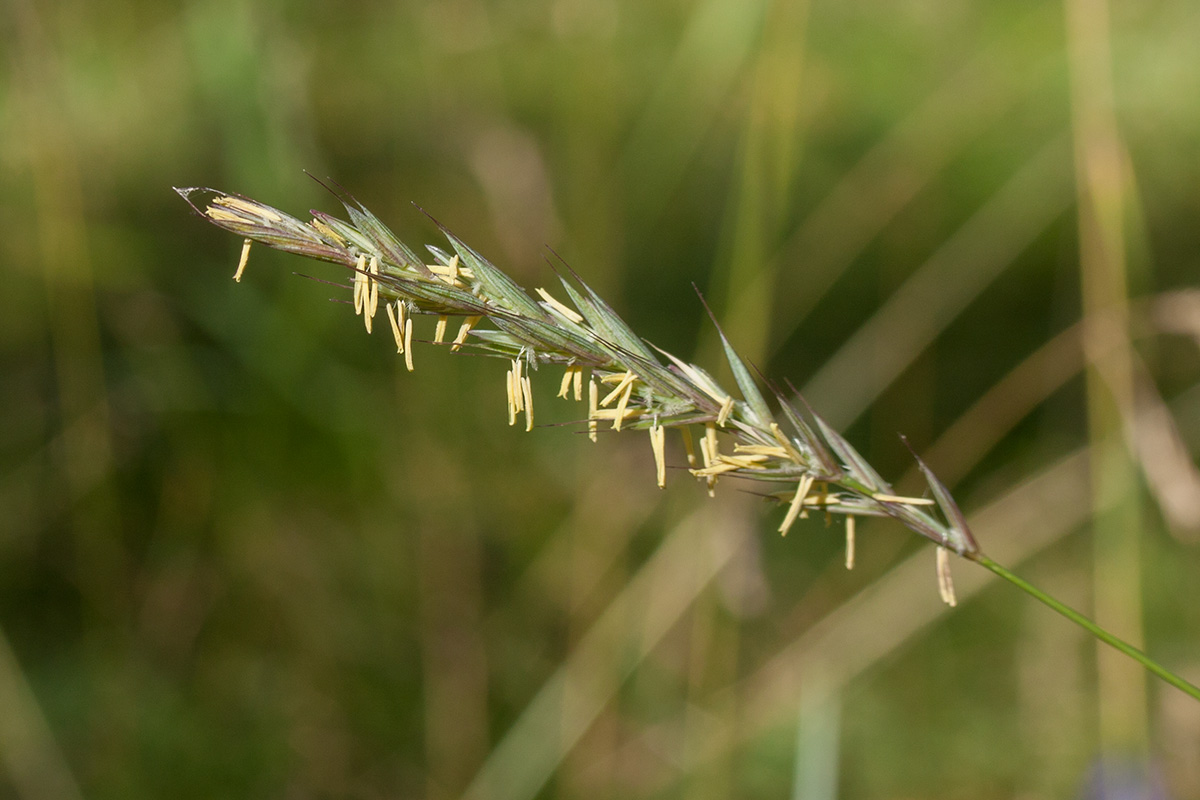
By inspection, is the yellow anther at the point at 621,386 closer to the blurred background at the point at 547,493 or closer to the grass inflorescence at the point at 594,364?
the grass inflorescence at the point at 594,364

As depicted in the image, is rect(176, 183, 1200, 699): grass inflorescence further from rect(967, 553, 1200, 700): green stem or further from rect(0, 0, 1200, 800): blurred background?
rect(0, 0, 1200, 800): blurred background

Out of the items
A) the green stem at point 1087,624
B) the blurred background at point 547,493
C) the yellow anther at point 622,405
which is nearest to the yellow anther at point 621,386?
the yellow anther at point 622,405

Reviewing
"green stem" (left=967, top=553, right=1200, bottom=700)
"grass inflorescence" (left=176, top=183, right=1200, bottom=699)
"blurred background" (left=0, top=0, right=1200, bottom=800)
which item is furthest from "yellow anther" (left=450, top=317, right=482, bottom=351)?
"blurred background" (left=0, top=0, right=1200, bottom=800)

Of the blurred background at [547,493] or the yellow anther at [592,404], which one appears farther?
the blurred background at [547,493]

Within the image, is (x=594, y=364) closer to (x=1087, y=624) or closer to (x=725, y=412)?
(x=725, y=412)

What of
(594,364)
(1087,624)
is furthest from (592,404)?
(1087,624)

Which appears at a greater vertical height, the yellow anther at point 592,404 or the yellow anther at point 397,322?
the yellow anther at point 397,322

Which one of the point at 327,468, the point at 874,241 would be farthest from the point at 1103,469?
the point at 874,241

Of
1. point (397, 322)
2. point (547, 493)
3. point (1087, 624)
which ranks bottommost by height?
point (547, 493)
